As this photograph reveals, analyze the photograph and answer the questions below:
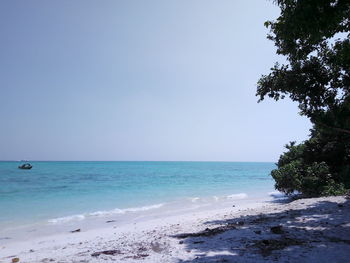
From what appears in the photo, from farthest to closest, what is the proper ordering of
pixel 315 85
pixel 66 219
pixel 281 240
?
pixel 66 219 < pixel 315 85 < pixel 281 240

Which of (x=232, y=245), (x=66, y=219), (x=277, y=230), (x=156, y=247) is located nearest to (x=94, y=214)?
(x=66, y=219)

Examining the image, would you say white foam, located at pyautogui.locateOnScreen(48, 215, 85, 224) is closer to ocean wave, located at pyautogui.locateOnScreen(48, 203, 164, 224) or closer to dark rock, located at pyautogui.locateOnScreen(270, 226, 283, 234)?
ocean wave, located at pyautogui.locateOnScreen(48, 203, 164, 224)

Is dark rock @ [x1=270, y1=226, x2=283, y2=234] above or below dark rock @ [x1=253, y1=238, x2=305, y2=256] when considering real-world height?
below

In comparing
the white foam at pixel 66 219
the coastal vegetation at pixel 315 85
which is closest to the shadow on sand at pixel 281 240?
the coastal vegetation at pixel 315 85

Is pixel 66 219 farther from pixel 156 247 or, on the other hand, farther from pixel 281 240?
pixel 281 240

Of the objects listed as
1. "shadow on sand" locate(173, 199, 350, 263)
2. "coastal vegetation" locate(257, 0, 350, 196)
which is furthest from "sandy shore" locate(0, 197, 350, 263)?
"coastal vegetation" locate(257, 0, 350, 196)

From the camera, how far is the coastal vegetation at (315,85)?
21.8 ft

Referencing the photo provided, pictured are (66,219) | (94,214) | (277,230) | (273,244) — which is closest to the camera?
(273,244)

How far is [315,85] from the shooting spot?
11.7 meters

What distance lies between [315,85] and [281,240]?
749 centimetres

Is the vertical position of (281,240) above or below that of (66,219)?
above

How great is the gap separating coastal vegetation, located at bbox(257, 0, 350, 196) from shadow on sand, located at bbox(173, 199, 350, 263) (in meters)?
3.81

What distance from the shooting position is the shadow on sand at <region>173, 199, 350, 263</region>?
6.00m

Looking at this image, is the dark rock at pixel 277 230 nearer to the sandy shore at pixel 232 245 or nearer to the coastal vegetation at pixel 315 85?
the sandy shore at pixel 232 245
